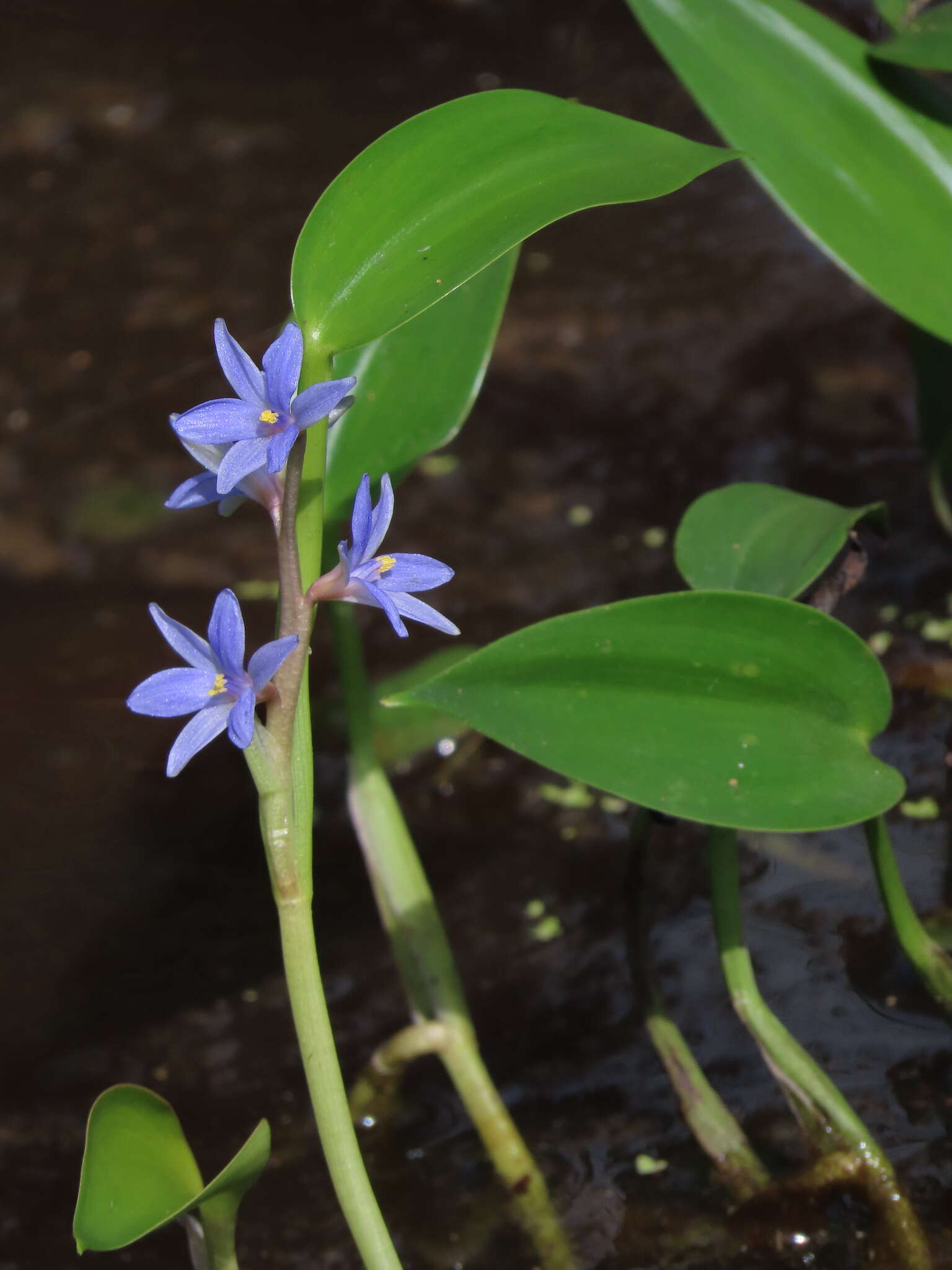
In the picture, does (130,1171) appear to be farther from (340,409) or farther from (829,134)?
(829,134)

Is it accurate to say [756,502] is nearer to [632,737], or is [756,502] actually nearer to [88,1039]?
[632,737]

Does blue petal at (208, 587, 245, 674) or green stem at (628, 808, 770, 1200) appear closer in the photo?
blue petal at (208, 587, 245, 674)

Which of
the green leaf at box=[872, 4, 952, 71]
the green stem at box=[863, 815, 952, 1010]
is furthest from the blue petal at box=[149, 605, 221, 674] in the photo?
the green leaf at box=[872, 4, 952, 71]

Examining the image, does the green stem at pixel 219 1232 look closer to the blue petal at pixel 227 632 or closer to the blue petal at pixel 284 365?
the blue petal at pixel 227 632

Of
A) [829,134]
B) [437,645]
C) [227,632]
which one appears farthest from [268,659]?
[437,645]

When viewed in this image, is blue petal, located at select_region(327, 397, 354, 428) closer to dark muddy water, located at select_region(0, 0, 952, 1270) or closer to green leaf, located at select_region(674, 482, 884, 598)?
green leaf, located at select_region(674, 482, 884, 598)

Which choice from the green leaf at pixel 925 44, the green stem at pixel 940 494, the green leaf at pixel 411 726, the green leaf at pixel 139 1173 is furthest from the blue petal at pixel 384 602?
the green stem at pixel 940 494
